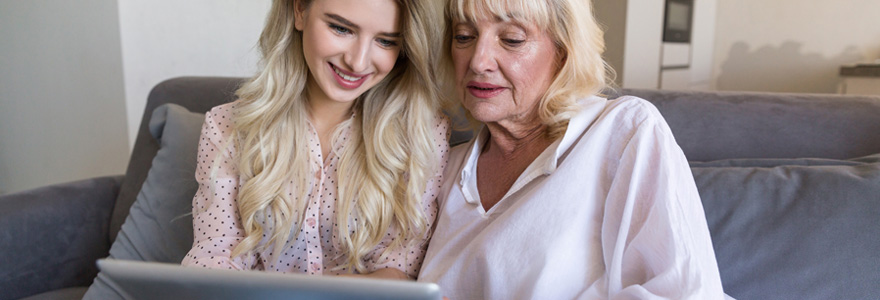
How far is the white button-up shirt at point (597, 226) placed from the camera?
97 centimetres

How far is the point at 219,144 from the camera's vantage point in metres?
1.40

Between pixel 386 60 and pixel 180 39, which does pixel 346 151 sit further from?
pixel 180 39

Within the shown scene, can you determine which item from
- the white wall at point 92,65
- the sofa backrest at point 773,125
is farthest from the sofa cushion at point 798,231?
the white wall at point 92,65

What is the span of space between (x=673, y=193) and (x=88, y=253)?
5.12ft

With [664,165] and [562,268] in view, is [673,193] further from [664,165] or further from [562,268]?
[562,268]

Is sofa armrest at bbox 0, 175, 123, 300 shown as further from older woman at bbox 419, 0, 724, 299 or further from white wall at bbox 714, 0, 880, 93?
white wall at bbox 714, 0, 880, 93

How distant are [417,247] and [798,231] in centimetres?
76

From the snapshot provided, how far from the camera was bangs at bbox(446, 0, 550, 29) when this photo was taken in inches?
45.1

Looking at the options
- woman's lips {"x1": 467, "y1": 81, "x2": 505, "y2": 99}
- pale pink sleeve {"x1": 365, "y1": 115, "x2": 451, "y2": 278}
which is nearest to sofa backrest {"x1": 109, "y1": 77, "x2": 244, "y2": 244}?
pale pink sleeve {"x1": 365, "y1": 115, "x2": 451, "y2": 278}

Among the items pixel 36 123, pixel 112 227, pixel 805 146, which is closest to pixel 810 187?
pixel 805 146

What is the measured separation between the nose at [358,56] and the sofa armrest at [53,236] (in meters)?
0.98

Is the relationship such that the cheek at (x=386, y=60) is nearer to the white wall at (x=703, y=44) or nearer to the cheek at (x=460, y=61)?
the cheek at (x=460, y=61)

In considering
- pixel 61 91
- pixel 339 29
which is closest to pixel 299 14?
pixel 339 29

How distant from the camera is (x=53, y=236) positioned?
5.43ft
